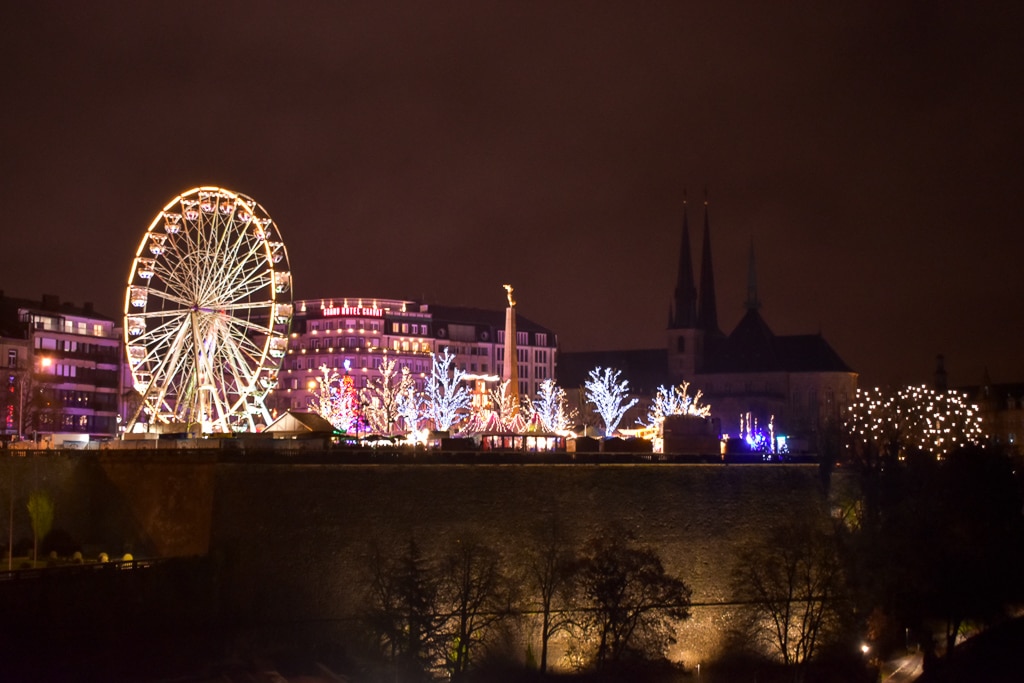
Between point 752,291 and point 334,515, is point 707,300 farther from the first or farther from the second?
point 334,515

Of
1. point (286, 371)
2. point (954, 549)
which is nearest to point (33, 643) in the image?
point (954, 549)

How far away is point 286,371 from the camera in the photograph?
156125mm

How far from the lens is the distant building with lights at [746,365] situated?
574ft

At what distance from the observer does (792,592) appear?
60.4 m

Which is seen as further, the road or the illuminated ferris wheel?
the illuminated ferris wheel

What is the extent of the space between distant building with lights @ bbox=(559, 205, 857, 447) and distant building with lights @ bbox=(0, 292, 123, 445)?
267ft

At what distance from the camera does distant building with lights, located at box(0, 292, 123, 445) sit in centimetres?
10725

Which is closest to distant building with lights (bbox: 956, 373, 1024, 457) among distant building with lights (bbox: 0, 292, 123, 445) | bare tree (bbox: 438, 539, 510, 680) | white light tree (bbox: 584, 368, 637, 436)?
white light tree (bbox: 584, 368, 637, 436)

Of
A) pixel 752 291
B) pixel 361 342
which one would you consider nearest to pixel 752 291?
pixel 752 291

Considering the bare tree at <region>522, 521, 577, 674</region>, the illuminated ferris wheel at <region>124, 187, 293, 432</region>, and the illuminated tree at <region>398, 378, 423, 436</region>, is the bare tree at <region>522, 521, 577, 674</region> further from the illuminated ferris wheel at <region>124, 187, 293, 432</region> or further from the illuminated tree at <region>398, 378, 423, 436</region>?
the illuminated tree at <region>398, 378, 423, 436</region>

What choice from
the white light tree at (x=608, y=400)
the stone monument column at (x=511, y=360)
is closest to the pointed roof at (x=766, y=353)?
the white light tree at (x=608, y=400)

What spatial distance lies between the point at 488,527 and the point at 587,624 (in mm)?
5726

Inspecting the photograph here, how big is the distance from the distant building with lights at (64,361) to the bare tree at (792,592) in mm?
59863

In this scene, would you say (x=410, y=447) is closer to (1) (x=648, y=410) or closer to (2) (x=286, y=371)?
(2) (x=286, y=371)
